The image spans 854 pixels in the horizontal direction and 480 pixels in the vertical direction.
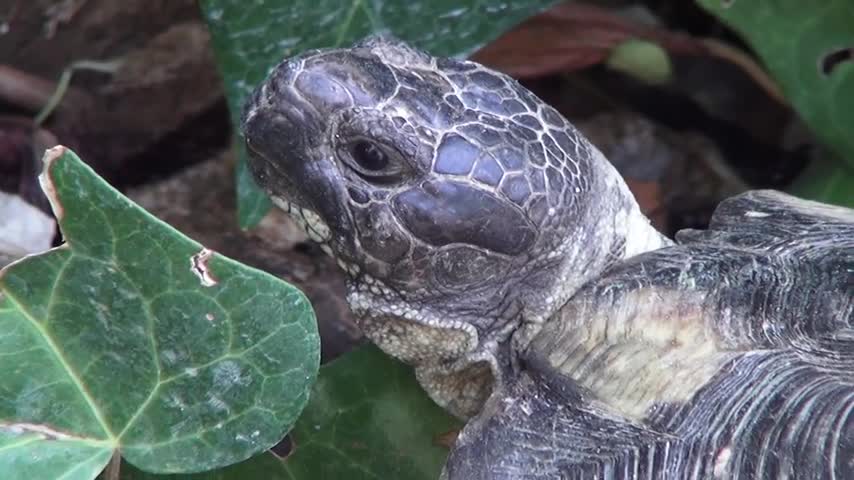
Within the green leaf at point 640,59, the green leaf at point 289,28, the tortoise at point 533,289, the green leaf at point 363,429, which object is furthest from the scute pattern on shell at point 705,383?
the green leaf at point 640,59

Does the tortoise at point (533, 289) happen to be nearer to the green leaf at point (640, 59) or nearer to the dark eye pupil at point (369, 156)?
the dark eye pupil at point (369, 156)

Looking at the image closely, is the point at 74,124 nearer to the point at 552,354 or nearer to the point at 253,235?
the point at 253,235

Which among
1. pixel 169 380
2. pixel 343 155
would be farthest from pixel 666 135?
pixel 169 380

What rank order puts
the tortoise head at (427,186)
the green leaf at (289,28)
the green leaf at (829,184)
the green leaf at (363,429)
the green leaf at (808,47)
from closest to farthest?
the tortoise head at (427,186) → the green leaf at (363,429) → the green leaf at (289,28) → the green leaf at (808,47) → the green leaf at (829,184)

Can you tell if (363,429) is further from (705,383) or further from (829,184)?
(829,184)

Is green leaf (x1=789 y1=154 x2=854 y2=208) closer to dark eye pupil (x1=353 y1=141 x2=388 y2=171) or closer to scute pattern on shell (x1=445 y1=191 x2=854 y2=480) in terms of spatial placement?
scute pattern on shell (x1=445 y1=191 x2=854 y2=480)

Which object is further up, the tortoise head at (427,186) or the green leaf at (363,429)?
the tortoise head at (427,186)
